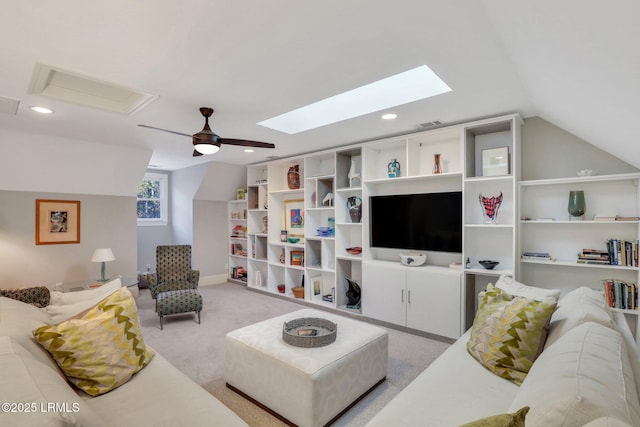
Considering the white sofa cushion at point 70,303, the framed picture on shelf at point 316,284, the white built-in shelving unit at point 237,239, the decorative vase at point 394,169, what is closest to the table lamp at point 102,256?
the white built-in shelving unit at point 237,239

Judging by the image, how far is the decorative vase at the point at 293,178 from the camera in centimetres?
521

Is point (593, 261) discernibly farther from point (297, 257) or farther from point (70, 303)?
point (70, 303)

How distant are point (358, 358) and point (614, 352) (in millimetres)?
1481

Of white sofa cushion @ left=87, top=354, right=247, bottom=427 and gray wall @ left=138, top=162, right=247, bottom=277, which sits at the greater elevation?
gray wall @ left=138, top=162, right=247, bottom=277

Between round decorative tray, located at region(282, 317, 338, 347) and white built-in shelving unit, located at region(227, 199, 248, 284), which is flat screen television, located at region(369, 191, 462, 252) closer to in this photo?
round decorative tray, located at region(282, 317, 338, 347)

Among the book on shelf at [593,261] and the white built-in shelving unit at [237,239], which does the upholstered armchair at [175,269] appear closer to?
the white built-in shelving unit at [237,239]

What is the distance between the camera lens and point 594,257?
2.82 metres

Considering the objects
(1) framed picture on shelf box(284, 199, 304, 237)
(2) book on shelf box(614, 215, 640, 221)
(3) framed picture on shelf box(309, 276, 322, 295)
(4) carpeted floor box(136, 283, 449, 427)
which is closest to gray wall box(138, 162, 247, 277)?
(4) carpeted floor box(136, 283, 449, 427)

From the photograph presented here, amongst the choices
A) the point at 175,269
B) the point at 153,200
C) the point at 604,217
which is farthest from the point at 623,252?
the point at 153,200

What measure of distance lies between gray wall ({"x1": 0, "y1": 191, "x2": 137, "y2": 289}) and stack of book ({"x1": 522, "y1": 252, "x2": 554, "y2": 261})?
Answer: 18.5ft

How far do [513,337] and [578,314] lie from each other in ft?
1.14

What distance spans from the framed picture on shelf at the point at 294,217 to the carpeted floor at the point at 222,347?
3.99 ft

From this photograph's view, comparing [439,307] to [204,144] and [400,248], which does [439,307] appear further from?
[204,144]

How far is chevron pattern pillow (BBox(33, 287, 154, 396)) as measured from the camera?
5.15ft
